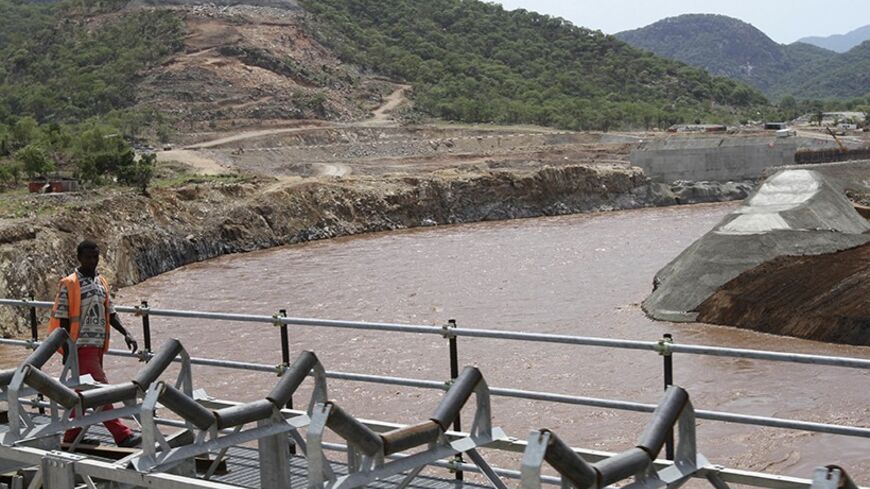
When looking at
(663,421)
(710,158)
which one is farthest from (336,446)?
(710,158)

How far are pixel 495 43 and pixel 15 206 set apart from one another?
109951 millimetres

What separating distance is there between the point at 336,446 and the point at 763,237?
644 inches

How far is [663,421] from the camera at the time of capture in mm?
4625

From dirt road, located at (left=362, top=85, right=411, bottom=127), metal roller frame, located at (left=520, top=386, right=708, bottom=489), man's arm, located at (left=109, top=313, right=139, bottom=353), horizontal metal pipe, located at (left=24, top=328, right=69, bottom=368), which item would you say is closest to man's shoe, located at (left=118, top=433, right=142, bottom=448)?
horizontal metal pipe, located at (left=24, top=328, right=69, bottom=368)

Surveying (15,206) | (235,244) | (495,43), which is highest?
(495,43)

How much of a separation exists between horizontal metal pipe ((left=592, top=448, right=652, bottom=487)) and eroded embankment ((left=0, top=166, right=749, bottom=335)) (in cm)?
2033

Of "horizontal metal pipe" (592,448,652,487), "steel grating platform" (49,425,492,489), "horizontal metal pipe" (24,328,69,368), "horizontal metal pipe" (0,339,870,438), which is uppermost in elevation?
"horizontal metal pipe" (24,328,69,368)

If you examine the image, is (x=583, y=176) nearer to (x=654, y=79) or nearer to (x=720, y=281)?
(x=720, y=281)

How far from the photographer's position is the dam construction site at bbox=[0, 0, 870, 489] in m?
5.43

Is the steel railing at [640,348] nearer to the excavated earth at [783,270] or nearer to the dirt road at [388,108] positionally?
the excavated earth at [783,270]

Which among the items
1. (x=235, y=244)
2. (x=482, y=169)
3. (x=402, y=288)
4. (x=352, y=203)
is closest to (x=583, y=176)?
(x=482, y=169)

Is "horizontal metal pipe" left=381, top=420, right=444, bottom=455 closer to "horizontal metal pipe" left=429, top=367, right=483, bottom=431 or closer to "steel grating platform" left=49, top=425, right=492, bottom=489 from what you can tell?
"horizontal metal pipe" left=429, top=367, right=483, bottom=431

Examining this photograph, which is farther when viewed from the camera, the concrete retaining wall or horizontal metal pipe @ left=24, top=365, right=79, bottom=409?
the concrete retaining wall

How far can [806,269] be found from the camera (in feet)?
64.9
